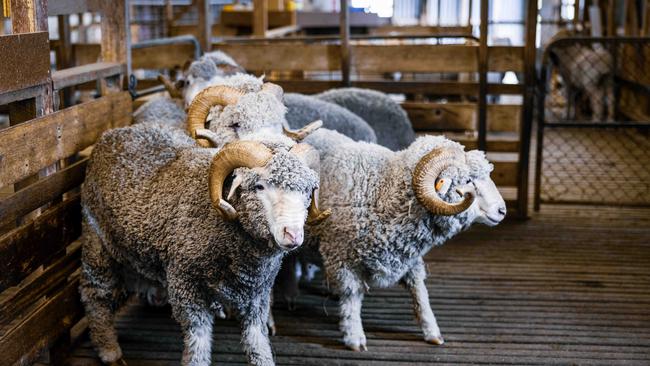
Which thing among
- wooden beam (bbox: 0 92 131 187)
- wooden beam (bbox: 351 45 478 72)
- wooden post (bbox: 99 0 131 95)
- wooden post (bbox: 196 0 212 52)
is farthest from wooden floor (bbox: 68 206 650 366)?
wooden post (bbox: 196 0 212 52)

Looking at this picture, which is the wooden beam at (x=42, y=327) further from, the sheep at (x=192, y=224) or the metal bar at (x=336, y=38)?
the metal bar at (x=336, y=38)

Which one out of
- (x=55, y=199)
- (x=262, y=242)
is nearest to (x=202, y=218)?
(x=262, y=242)

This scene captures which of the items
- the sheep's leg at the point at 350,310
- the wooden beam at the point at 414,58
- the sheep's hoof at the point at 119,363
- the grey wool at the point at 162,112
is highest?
the wooden beam at the point at 414,58

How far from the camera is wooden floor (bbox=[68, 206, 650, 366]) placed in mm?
5082

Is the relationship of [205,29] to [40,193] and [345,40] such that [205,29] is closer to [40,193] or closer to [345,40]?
Result: [345,40]

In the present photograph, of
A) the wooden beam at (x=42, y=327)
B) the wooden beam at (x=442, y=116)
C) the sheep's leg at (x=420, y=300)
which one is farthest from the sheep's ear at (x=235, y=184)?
the wooden beam at (x=442, y=116)

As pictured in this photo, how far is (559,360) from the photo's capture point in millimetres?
5000

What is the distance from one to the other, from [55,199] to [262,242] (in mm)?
1551

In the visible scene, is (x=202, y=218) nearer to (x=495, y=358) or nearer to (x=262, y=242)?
(x=262, y=242)

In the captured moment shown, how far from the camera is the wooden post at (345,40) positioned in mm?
8211

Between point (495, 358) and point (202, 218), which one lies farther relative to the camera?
point (495, 358)

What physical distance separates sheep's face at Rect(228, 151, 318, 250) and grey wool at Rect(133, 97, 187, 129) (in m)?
2.40

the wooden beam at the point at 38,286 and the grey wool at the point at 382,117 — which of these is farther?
the grey wool at the point at 382,117

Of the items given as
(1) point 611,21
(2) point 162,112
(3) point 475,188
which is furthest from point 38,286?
(1) point 611,21
